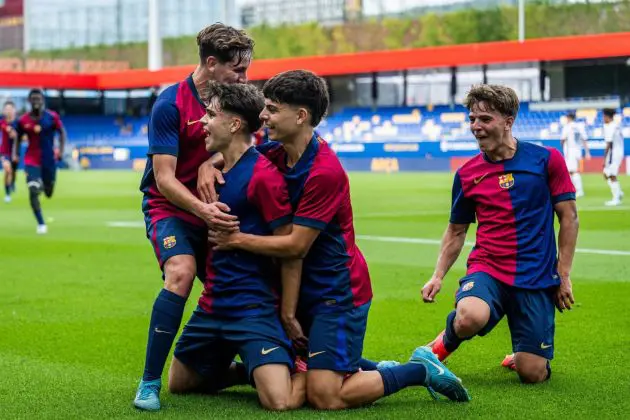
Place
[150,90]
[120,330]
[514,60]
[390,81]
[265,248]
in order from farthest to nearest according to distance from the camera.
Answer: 1. [150,90]
2. [390,81]
3. [514,60]
4. [120,330]
5. [265,248]

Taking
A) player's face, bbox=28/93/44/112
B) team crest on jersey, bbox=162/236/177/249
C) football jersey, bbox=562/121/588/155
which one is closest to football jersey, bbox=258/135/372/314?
team crest on jersey, bbox=162/236/177/249

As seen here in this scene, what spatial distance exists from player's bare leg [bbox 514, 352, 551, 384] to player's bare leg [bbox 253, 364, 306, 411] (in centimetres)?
138

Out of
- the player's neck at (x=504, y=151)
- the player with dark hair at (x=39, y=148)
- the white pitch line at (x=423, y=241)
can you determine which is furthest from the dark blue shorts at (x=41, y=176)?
the player's neck at (x=504, y=151)

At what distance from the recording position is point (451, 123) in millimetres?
50219

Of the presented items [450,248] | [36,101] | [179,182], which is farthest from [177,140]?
[36,101]

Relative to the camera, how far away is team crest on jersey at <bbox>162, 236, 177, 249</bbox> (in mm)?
6262

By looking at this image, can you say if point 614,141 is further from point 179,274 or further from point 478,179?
point 179,274

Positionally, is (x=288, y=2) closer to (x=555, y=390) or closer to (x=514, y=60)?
(x=514, y=60)

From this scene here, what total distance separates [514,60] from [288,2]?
119ft

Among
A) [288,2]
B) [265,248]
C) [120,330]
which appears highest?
[288,2]

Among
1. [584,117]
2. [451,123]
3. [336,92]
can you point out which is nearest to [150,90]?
[336,92]

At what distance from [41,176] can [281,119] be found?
45.0 ft

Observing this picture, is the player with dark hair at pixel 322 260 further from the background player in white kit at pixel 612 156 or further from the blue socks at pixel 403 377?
the background player in white kit at pixel 612 156

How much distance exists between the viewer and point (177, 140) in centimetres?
646
